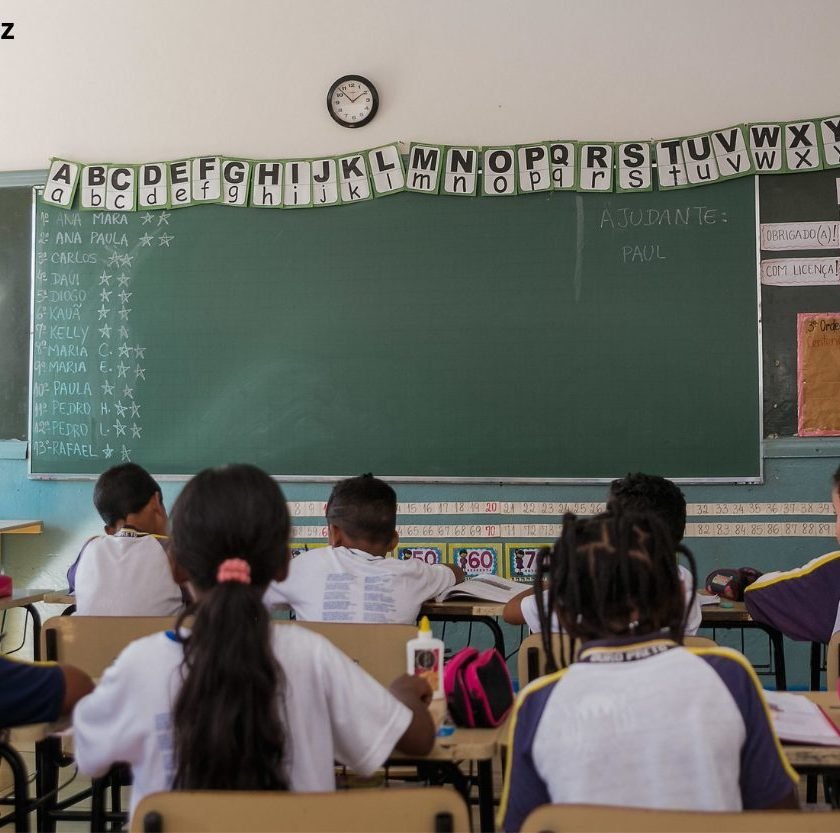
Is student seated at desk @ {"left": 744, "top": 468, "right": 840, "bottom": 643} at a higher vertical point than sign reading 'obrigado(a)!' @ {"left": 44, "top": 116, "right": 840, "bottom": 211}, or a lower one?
lower

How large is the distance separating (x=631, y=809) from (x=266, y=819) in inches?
17.6

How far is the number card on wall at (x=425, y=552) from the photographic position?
4.70 meters

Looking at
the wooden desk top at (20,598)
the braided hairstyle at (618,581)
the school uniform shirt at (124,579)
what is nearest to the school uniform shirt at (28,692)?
the braided hairstyle at (618,581)

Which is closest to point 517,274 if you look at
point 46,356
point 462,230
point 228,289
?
point 462,230

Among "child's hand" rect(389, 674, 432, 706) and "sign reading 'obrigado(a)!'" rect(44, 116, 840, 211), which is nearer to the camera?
"child's hand" rect(389, 674, 432, 706)

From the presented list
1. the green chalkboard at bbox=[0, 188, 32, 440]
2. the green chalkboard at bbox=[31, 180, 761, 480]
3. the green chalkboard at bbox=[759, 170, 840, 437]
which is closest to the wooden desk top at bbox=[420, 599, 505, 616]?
the green chalkboard at bbox=[31, 180, 761, 480]

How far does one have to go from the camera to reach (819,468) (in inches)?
176

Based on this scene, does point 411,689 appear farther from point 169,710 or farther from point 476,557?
point 476,557

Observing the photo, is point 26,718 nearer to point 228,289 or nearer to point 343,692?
point 343,692

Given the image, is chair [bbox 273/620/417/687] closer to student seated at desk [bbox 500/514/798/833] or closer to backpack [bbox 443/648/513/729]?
backpack [bbox 443/648/513/729]

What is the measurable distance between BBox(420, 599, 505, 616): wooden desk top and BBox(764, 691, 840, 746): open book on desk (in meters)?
1.33

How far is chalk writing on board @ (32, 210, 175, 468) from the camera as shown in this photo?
192 inches

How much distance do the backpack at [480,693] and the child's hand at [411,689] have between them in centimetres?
14

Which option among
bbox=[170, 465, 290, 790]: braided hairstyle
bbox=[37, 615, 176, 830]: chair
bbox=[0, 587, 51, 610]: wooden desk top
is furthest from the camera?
bbox=[0, 587, 51, 610]: wooden desk top
